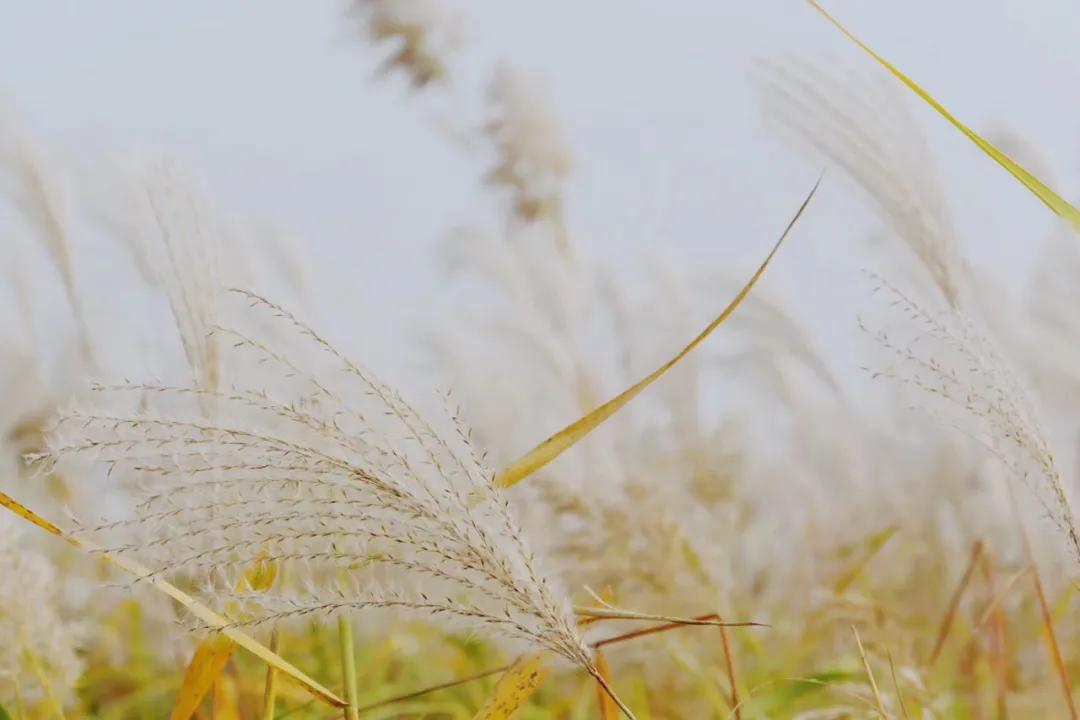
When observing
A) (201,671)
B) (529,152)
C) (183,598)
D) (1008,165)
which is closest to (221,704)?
(201,671)

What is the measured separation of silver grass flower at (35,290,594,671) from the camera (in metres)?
0.36

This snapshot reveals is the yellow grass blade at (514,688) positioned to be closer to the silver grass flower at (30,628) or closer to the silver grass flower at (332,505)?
the silver grass flower at (332,505)

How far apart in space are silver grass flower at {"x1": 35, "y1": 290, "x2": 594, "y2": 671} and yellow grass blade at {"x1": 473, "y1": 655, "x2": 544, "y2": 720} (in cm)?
11

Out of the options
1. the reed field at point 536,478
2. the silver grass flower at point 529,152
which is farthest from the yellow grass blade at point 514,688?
the silver grass flower at point 529,152

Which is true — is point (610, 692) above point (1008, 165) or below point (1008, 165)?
below

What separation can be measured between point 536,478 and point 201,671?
0.42 m

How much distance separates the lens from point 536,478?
900 millimetres

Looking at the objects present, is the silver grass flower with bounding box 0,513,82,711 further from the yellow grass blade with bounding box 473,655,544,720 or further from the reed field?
the yellow grass blade with bounding box 473,655,544,720

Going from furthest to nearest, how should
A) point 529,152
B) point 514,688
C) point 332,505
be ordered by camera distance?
point 529,152 < point 514,688 < point 332,505

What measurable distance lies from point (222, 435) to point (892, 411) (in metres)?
1.77

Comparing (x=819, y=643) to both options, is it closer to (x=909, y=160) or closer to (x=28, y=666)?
(x=909, y=160)

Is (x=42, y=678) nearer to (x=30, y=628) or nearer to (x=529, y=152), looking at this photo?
(x=30, y=628)

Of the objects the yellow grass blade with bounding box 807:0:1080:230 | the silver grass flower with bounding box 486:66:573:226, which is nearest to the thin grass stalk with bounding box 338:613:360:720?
the yellow grass blade with bounding box 807:0:1080:230

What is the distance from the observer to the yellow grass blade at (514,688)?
1.63 feet
